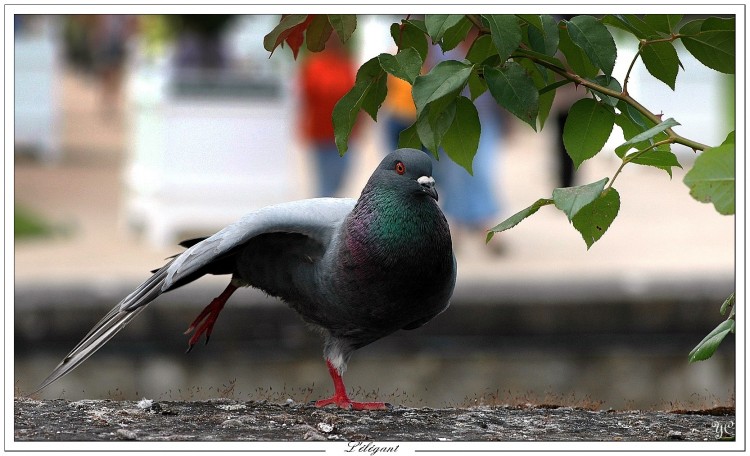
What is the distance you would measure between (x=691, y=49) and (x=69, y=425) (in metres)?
1.91

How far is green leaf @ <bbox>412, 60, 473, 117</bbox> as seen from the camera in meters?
2.86

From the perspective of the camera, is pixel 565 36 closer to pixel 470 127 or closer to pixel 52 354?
pixel 470 127

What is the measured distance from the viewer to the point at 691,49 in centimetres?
323

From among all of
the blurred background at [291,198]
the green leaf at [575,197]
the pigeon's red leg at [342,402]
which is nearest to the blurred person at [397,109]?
the blurred background at [291,198]

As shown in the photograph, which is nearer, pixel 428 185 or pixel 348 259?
pixel 428 185

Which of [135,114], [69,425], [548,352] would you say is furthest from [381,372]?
[135,114]

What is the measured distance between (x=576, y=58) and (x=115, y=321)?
1.49 m

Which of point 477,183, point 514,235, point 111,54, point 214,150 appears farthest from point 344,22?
point 111,54

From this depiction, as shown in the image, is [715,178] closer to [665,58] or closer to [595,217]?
[595,217]

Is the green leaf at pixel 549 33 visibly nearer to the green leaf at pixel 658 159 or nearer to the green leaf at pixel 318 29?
the green leaf at pixel 658 159

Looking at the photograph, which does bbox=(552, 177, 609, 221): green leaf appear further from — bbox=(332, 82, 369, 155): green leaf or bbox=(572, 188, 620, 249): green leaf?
bbox=(332, 82, 369, 155): green leaf

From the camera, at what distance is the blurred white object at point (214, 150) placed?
9.82 meters

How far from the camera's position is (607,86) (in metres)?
3.16

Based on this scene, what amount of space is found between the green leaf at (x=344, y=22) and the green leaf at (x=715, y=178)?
2.95 feet
